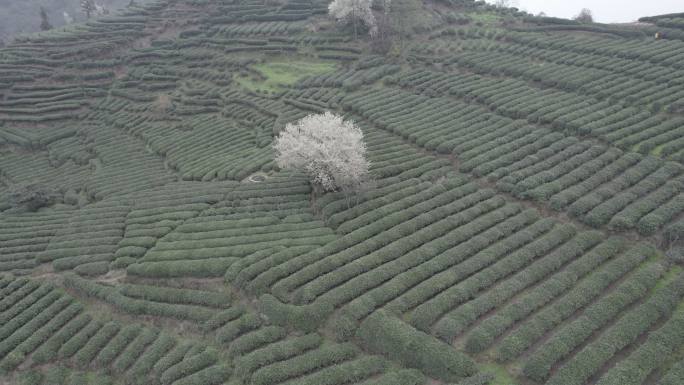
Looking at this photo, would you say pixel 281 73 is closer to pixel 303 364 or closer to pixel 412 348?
pixel 303 364

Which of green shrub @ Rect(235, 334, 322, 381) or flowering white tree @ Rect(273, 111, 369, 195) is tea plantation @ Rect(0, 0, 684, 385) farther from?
flowering white tree @ Rect(273, 111, 369, 195)

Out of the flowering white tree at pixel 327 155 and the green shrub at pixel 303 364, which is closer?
the green shrub at pixel 303 364

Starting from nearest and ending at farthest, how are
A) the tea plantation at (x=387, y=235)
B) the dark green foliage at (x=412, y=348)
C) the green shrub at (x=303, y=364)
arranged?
the dark green foliage at (x=412, y=348)
the green shrub at (x=303, y=364)
the tea plantation at (x=387, y=235)

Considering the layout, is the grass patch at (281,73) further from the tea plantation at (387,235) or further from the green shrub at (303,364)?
the green shrub at (303,364)

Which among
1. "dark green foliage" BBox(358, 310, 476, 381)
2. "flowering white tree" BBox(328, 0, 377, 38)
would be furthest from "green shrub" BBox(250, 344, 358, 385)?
"flowering white tree" BBox(328, 0, 377, 38)

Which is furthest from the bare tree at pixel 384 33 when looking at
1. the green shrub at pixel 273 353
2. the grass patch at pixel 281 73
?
the green shrub at pixel 273 353

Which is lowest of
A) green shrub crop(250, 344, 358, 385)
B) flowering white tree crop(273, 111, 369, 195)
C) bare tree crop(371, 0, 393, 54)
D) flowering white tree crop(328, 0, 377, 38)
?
green shrub crop(250, 344, 358, 385)

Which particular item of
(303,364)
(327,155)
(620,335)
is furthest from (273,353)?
(620,335)
